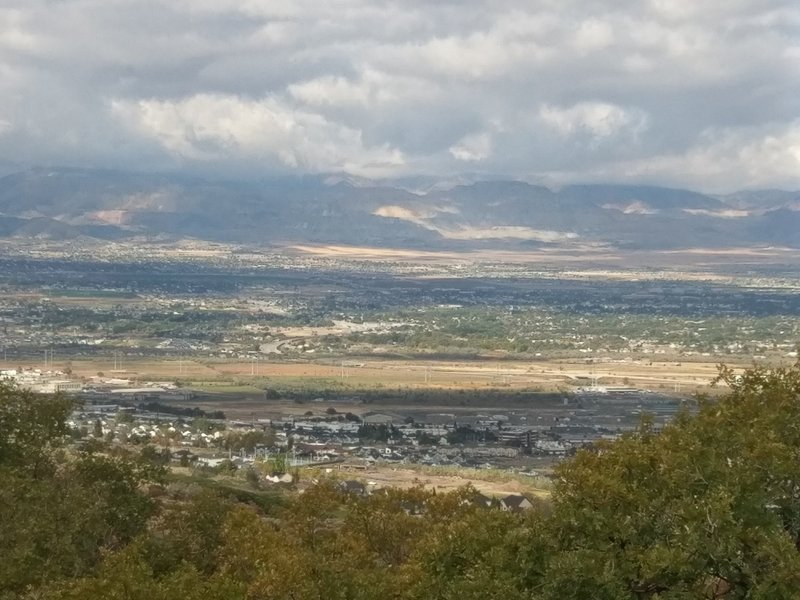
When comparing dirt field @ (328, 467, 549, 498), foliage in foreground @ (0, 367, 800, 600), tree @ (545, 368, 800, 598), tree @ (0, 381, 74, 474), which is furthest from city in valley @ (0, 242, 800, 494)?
tree @ (0, 381, 74, 474)

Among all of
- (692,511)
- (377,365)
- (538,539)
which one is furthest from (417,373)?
(692,511)

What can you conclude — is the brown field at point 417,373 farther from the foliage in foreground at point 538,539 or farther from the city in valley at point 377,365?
the foliage in foreground at point 538,539

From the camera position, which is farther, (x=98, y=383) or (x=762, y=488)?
(x=98, y=383)

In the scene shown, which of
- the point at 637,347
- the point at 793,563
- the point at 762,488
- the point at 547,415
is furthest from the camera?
the point at 637,347

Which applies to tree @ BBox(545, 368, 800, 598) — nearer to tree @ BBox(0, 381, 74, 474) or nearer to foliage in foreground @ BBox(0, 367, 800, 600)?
foliage in foreground @ BBox(0, 367, 800, 600)

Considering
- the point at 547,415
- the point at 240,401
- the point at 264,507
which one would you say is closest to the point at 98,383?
the point at 240,401

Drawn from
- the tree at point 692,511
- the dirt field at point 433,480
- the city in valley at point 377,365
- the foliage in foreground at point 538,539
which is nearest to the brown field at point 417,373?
the city in valley at point 377,365

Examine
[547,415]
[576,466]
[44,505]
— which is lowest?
[547,415]

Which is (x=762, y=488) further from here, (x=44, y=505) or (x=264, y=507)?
(x=264, y=507)

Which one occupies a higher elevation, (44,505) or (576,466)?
(576,466)
